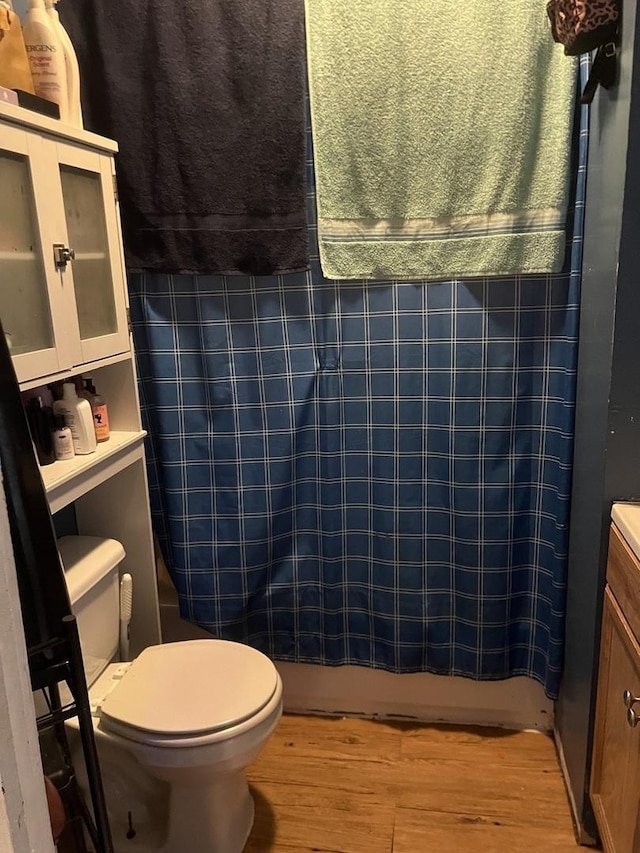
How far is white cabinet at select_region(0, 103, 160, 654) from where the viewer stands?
1313 millimetres

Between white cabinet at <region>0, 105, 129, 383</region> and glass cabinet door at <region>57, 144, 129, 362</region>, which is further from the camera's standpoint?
glass cabinet door at <region>57, 144, 129, 362</region>

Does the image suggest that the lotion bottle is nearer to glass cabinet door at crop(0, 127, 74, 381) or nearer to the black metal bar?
glass cabinet door at crop(0, 127, 74, 381)

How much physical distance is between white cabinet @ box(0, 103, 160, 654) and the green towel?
0.58 meters

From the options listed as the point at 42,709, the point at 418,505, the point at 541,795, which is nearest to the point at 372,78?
the point at 418,505

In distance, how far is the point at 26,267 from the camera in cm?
136

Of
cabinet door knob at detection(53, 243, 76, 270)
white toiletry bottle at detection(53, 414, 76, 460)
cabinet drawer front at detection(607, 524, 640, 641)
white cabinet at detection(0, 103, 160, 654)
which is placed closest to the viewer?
cabinet drawer front at detection(607, 524, 640, 641)

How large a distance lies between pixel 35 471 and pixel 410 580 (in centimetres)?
121

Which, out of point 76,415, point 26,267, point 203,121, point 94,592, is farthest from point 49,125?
point 94,592

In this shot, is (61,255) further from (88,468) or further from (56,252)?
(88,468)

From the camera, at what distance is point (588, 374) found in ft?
5.12

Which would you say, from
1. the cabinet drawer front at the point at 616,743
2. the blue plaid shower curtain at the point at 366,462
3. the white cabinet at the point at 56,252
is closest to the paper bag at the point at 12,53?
the white cabinet at the point at 56,252

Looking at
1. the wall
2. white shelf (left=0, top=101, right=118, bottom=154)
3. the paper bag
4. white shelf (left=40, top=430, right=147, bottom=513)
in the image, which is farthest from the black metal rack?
the wall

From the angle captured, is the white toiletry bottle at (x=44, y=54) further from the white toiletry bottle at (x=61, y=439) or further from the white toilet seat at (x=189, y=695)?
the white toilet seat at (x=189, y=695)

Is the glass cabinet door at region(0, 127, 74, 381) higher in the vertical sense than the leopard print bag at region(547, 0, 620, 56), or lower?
lower
